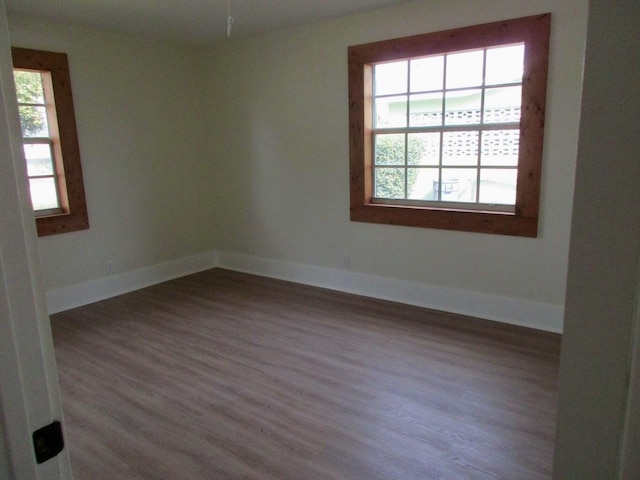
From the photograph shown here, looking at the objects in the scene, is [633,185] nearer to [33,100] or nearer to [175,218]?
[33,100]

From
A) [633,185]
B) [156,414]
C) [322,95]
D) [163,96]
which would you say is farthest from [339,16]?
[633,185]

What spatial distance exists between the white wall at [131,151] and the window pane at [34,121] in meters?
0.29

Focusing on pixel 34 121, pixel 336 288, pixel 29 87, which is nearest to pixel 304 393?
pixel 336 288

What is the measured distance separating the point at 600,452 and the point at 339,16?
4.25 m

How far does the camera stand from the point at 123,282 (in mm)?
4844

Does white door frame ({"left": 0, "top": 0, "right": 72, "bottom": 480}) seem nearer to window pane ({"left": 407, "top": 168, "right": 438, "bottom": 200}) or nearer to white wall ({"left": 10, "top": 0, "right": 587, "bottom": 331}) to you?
white wall ({"left": 10, "top": 0, "right": 587, "bottom": 331})

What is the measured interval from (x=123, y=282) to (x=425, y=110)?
3547 mm

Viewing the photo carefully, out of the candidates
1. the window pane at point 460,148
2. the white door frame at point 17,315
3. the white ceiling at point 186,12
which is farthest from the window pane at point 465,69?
the white door frame at point 17,315

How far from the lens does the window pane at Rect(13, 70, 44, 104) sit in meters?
4.04

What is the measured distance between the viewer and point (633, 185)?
23.5 inches

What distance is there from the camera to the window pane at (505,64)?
137 inches

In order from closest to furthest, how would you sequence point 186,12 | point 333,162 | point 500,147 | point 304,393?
point 304,393 < point 500,147 < point 186,12 < point 333,162

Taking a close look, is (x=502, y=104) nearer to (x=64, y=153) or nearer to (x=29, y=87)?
(x=64, y=153)

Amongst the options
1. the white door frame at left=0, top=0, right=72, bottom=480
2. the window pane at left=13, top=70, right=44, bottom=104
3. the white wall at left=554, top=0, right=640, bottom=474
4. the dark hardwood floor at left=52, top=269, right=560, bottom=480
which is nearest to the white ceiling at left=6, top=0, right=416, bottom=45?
the window pane at left=13, top=70, right=44, bottom=104
